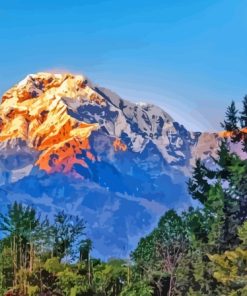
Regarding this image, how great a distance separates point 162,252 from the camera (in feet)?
62.7

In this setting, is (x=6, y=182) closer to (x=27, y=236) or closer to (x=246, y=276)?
(x=27, y=236)

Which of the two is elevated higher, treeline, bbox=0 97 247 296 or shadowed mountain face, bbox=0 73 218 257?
shadowed mountain face, bbox=0 73 218 257

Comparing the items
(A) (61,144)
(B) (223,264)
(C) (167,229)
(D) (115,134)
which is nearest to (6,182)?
(A) (61,144)

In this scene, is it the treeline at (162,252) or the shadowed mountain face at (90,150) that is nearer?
the treeline at (162,252)

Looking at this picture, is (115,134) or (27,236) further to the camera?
(115,134)

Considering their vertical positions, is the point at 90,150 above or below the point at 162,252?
above

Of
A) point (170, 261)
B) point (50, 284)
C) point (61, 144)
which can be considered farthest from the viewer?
point (61, 144)

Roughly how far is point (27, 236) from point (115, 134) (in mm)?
41739

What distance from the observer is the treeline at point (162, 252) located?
13883mm

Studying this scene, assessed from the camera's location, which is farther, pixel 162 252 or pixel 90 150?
pixel 90 150

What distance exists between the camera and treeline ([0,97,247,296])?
13.9 metres

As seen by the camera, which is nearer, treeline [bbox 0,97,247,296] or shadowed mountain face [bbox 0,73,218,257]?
treeline [bbox 0,97,247,296]

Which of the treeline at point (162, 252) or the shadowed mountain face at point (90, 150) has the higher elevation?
the shadowed mountain face at point (90, 150)

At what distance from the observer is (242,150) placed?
2122 centimetres
